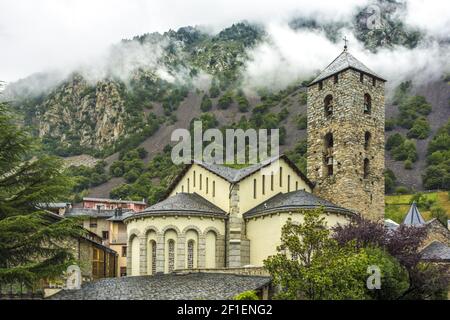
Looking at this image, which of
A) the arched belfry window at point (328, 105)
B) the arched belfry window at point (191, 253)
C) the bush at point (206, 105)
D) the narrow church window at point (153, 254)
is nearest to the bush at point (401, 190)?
the bush at point (206, 105)

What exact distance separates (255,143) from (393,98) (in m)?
55.1

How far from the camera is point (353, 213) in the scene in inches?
1731

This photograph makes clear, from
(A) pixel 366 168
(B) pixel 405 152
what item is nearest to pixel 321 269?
(A) pixel 366 168

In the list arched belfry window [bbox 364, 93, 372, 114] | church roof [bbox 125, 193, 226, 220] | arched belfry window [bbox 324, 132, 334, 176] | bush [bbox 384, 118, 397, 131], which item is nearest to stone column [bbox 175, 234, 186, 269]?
church roof [bbox 125, 193, 226, 220]

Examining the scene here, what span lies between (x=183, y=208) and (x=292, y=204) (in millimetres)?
6636

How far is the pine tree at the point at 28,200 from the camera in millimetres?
28562

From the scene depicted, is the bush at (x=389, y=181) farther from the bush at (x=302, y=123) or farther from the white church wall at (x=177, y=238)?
the white church wall at (x=177, y=238)

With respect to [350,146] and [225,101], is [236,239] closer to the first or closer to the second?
[350,146]

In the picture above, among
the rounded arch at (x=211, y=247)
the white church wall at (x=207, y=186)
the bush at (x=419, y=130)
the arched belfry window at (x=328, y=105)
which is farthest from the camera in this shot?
the bush at (x=419, y=130)

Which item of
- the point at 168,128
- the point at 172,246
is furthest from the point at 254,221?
the point at 168,128

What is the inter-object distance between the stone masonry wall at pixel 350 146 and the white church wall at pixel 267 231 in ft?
15.9
